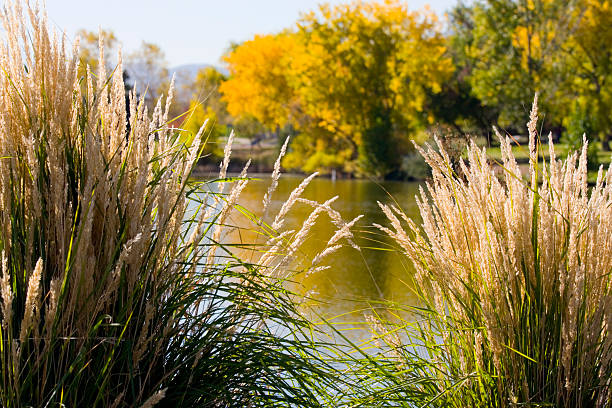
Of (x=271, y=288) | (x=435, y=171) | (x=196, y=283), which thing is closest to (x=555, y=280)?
(x=435, y=171)

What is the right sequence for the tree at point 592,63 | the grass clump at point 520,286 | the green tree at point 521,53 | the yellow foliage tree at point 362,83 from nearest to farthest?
1. the grass clump at point 520,286
2. the green tree at point 521,53
3. the tree at point 592,63
4. the yellow foliage tree at point 362,83

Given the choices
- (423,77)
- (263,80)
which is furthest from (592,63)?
(263,80)

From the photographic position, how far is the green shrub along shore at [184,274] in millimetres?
1715

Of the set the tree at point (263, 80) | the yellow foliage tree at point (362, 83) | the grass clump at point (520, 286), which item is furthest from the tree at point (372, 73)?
the grass clump at point (520, 286)

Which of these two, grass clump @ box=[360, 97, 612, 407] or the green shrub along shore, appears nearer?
the green shrub along shore

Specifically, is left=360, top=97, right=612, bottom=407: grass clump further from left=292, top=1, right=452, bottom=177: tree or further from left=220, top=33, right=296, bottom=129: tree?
left=220, top=33, right=296, bottom=129: tree

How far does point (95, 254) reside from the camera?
184 centimetres

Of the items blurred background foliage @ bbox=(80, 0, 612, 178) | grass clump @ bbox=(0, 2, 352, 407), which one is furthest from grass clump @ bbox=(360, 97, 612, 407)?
blurred background foliage @ bbox=(80, 0, 612, 178)

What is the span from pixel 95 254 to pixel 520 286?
1.24 meters

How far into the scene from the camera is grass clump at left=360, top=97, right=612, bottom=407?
1.96 meters


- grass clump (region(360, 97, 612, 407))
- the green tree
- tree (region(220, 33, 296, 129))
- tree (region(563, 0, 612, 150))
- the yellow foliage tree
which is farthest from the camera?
tree (region(220, 33, 296, 129))

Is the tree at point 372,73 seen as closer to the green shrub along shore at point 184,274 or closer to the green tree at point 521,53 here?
the green tree at point 521,53

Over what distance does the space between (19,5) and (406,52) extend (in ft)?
67.1

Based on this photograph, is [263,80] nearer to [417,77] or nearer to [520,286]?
[417,77]
